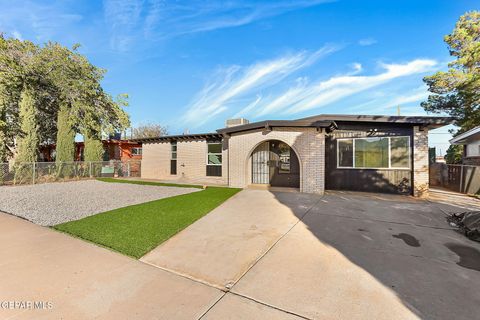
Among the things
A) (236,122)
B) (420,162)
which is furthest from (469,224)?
(236,122)

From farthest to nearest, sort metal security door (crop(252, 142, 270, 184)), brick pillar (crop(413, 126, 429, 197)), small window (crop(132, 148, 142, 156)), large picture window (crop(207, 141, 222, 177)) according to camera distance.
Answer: small window (crop(132, 148, 142, 156)) → large picture window (crop(207, 141, 222, 177)) → metal security door (crop(252, 142, 270, 184)) → brick pillar (crop(413, 126, 429, 197))

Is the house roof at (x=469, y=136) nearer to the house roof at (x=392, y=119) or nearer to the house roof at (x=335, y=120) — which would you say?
the house roof at (x=335, y=120)

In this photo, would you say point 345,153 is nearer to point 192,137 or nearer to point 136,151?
point 192,137

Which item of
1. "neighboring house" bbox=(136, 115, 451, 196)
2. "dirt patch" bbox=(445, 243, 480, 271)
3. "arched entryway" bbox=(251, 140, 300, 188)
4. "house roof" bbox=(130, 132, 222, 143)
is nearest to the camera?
"dirt patch" bbox=(445, 243, 480, 271)

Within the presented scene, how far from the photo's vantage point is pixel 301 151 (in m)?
8.67

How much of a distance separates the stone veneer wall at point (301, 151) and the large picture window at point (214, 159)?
2381 millimetres

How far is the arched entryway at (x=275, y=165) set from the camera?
10.1 meters

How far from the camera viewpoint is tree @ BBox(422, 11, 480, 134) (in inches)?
517

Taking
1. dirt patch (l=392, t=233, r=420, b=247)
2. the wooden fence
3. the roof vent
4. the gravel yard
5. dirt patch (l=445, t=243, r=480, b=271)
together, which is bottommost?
dirt patch (l=445, t=243, r=480, b=271)

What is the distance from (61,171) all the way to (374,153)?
17.6m

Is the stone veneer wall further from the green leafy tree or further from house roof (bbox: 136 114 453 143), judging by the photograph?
the green leafy tree

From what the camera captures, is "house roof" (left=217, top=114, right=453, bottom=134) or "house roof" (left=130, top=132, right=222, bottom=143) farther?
"house roof" (left=130, top=132, right=222, bottom=143)

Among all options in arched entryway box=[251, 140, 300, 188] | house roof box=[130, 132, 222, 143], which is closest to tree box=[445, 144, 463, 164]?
arched entryway box=[251, 140, 300, 188]

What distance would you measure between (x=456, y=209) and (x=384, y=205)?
186 centimetres
